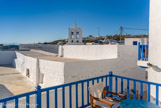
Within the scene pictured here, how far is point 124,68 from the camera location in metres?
8.42

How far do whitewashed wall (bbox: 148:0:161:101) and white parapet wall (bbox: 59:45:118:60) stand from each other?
301 centimetres

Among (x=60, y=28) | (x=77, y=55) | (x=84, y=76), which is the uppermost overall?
(x=60, y=28)

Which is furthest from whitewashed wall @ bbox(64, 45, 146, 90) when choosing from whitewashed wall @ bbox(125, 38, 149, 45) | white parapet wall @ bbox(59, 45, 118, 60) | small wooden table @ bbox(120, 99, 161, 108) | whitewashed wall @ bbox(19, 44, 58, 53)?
whitewashed wall @ bbox(19, 44, 58, 53)

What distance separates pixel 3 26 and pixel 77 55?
3126cm

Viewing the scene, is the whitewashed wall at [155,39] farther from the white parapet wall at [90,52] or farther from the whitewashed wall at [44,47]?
the whitewashed wall at [44,47]

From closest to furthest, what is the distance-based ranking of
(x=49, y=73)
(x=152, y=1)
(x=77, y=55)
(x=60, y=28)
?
(x=152, y=1), (x=49, y=73), (x=77, y=55), (x=60, y=28)

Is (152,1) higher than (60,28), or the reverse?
(60,28)

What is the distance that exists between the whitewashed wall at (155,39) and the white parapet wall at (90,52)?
9.88 ft

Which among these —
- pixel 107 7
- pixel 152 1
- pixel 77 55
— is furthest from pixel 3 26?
pixel 152 1

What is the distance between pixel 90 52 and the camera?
31.2 ft

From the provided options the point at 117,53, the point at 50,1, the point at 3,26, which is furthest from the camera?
the point at 3,26

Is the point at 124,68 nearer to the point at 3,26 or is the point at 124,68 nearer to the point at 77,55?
the point at 77,55

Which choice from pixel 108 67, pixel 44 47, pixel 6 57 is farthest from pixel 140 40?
pixel 6 57

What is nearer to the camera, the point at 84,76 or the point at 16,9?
the point at 84,76
